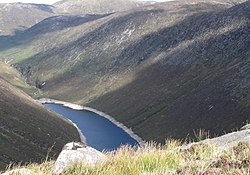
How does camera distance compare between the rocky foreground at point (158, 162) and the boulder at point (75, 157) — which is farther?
the boulder at point (75, 157)

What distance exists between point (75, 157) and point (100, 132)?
150754 mm

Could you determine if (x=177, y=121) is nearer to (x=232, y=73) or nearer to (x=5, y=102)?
(x=232, y=73)

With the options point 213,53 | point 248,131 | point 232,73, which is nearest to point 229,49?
point 213,53

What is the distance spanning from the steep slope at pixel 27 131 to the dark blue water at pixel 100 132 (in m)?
6.86

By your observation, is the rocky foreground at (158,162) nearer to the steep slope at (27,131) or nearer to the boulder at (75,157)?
the boulder at (75,157)

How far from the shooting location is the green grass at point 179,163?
7.34 m

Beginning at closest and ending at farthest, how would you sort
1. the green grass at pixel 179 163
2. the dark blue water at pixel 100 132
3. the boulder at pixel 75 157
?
the green grass at pixel 179 163
the boulder at pixel 75 157
the dark blue water at pixel 100 132

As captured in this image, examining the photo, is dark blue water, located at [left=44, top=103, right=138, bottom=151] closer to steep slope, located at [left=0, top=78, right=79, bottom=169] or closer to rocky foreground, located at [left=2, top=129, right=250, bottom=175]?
steep slope, located at [left=0, top=78, right=79, bottom=169]

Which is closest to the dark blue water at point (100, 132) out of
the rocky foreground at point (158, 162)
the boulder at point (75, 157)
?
the boulder at point (75, 157)

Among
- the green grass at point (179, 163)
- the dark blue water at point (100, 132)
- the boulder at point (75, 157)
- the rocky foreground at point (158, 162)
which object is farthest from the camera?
the dark blue water at point (100, 132)

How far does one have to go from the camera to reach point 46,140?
4899 inches

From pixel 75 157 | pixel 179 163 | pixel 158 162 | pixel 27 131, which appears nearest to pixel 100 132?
pixel 27 131

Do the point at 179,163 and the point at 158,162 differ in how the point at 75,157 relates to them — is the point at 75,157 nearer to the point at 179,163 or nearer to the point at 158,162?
the point at 158,162

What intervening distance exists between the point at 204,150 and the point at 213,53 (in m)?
184
